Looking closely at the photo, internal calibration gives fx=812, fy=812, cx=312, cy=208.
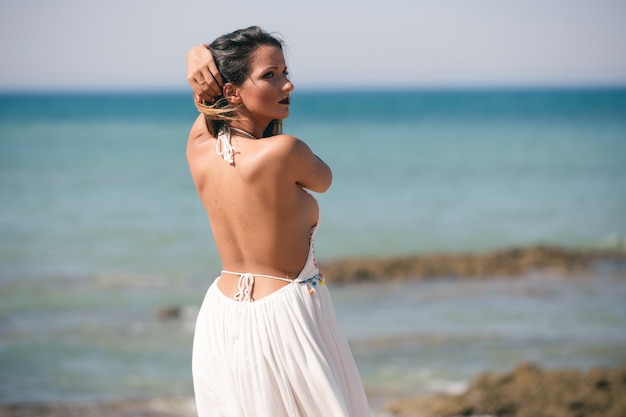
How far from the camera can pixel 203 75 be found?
8.57 ft

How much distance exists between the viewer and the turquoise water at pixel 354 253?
865cm

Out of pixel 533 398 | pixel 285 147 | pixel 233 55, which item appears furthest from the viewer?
pixel 533 398

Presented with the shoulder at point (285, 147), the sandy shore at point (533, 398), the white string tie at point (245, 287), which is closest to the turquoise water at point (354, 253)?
the sandy shore at point (533, 398)

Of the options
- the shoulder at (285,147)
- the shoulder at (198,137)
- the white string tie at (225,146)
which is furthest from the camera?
the shoulder at (198,137)

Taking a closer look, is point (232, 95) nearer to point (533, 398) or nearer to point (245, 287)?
point (245, 287)

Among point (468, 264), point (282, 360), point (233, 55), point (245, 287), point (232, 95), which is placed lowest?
point (468, 264)

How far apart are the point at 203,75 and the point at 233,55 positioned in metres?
0.12

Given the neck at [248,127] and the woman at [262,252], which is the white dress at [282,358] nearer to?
the woman at [262,252]

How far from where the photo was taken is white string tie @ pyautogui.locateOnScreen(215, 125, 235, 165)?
8.51 feet

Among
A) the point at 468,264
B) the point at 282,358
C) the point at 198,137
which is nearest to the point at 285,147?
the point at 198,137

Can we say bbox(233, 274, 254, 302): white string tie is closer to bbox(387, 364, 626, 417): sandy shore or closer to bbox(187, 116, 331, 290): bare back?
bbox(187, 116, 331, 290): bare back

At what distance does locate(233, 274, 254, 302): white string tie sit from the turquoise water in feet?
17.6

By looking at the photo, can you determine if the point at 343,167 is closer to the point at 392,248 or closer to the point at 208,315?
the point at 392,248

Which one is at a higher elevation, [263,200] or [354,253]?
[263,200]
